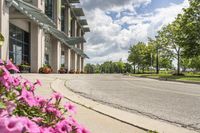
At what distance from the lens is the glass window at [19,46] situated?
34300mm

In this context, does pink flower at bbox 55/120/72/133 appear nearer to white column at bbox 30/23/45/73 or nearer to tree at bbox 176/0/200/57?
white column at bbox 30/23/45/73

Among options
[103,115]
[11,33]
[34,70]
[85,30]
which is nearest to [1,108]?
[103,115]

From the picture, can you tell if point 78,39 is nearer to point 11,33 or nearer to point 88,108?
point 11,33

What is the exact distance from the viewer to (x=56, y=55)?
51.4 meters

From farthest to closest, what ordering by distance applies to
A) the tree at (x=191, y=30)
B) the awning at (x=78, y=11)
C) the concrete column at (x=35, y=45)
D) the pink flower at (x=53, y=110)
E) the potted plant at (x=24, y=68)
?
the awning at (x=78, y=11) < the tree at (x=191, y=30) < the concrete column at (x=35, y=45) < the potted plant at (x=24, y=68) < the pink flower at (x=53, y=110)

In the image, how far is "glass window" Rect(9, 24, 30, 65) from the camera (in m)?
34.3

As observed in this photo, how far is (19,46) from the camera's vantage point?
36.5m

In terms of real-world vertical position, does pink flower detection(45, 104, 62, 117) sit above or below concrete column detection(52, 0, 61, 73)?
below

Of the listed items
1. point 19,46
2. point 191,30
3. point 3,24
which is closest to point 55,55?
point 19,46

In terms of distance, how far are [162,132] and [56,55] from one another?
4589 centimetres

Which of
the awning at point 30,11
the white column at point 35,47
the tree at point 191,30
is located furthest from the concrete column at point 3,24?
the tree at point 191,30

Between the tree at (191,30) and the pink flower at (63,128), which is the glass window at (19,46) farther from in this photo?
the pink flower at (63,128)

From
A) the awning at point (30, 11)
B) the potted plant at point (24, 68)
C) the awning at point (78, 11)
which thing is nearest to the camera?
the awning at point (30, 11)

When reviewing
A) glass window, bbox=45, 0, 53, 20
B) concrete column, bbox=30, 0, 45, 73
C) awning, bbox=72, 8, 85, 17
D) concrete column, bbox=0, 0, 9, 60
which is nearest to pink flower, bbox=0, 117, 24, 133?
concrete column, bbox=0, 0, 9, 60
